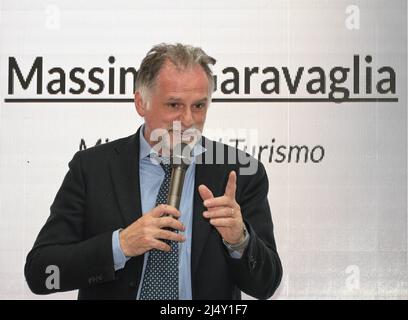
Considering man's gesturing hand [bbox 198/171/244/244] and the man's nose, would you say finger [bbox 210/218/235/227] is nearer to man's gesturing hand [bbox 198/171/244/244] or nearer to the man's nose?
man's gesturing hand [bbox 198/171/244/244]

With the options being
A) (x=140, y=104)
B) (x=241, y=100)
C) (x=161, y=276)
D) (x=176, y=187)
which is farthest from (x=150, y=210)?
(x=241, y=100)

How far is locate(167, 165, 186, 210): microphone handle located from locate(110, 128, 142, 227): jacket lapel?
42 centimetres

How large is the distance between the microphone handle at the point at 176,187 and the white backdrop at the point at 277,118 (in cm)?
122

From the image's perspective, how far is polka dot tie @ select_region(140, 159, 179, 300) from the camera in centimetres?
227

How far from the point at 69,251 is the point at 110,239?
0.19 m

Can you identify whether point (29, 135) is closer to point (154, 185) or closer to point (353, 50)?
point (154, 185)

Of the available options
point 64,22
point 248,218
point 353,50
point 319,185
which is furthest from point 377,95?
point 64,22

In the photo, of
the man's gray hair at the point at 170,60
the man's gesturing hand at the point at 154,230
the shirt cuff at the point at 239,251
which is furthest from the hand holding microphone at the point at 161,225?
the man's gray hair at the point at 170,60

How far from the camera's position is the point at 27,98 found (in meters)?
3.29

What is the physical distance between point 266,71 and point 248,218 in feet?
3.78

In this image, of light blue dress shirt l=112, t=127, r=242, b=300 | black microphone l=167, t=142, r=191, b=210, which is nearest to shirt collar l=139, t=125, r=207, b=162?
light blue dress shirt l=112, t=127, r=242, b=300

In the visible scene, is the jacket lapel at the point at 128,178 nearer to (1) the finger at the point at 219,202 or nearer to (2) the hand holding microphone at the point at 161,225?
(2) the hand holding microphone at the point at 161,225

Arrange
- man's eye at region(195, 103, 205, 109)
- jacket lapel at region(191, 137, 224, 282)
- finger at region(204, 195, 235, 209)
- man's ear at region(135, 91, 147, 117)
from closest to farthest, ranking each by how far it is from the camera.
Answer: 1. finger at region(204, 195, 235, 209)
2. jacket lapel at region(191, 137, 224, 282)
3. man's eye at region(195, 103, 205, 109)
4. man's ear at region(135, 91, 147, 117)

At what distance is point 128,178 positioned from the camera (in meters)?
2.46
